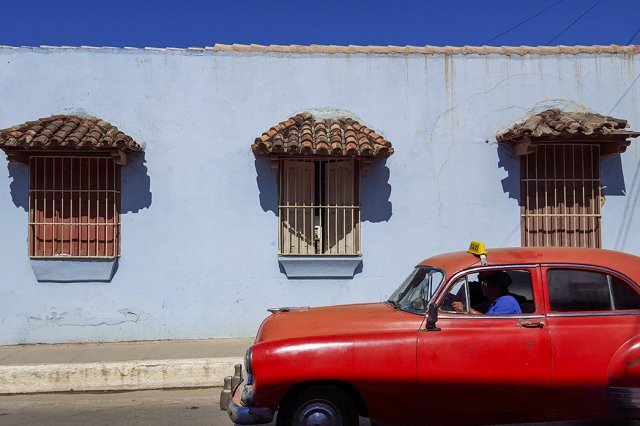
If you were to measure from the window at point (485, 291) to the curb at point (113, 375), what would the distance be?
130 inches

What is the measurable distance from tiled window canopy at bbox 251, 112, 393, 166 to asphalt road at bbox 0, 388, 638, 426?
2.99 metres

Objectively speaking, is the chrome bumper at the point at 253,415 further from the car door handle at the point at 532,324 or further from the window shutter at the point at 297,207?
the window shutter at the point at 297,207

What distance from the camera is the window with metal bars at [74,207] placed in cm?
809

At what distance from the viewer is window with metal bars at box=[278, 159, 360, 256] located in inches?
328

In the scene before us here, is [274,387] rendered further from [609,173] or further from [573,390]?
[609,173]

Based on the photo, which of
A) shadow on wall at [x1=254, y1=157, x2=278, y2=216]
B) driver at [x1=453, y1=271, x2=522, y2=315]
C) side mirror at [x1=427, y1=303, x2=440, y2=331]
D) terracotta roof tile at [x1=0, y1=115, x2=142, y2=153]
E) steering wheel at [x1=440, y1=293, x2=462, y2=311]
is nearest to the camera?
side mirror at [x1=427, y1=303, x2=440, y2=331]

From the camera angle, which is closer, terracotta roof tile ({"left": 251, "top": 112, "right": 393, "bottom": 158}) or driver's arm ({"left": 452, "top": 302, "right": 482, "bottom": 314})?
driver's arm ({"left": 452, "top": 302, "right": 482, "bottom": 314})

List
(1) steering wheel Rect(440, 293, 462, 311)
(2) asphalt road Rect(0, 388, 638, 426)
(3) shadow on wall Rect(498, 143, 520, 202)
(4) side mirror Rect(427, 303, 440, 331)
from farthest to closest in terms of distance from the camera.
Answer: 1. (3) shadow on wall Rect(498, 143, 520, 202)
2. (2) asphalt road Rect(0, 388, 638, 426)
3. (1) steering wheel Rect(440, 293, 462, 311)
4. (4) side mirror Rect(427, 303, 440, 331)

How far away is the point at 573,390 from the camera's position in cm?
423

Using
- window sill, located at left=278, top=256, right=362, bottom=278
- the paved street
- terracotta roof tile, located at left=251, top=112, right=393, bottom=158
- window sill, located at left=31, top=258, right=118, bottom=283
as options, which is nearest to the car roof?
the paved street

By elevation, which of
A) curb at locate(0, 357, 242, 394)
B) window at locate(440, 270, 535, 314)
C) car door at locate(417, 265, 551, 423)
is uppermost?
window at locate(440, 270, 535, 314)

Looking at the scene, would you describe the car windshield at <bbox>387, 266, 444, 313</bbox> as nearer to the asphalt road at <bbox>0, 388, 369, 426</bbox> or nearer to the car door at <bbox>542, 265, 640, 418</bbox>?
the car door at <bbox>542, 265, 640, 418</bbox>

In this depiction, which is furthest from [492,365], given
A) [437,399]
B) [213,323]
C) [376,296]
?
[213,323]

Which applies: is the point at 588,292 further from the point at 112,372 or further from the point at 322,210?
the point at 112,372
